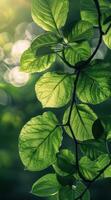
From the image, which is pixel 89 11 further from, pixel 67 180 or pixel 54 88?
pixel 67 180

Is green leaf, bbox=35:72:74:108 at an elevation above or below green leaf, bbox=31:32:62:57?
below

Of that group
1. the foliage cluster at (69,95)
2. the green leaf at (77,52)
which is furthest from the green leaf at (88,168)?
the green leaf at (77,52)

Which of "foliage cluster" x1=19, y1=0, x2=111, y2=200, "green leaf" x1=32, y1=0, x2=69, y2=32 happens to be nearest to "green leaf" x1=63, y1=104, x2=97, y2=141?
"foliage cluster" x1=19, y1=0, x2=111, y2=200

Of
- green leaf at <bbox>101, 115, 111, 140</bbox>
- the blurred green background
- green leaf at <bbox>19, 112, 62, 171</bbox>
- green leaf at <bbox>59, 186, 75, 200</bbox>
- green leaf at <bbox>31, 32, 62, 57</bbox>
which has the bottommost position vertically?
the blurred green background

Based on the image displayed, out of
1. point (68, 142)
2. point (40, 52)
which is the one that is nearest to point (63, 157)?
point (40, 52)

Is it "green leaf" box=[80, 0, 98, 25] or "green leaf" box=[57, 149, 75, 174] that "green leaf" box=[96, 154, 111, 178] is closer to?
"green leaf" box=[57, 149, 75, 174]

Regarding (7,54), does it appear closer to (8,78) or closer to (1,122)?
(8,78)

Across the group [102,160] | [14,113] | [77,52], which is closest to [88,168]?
[102,160]
